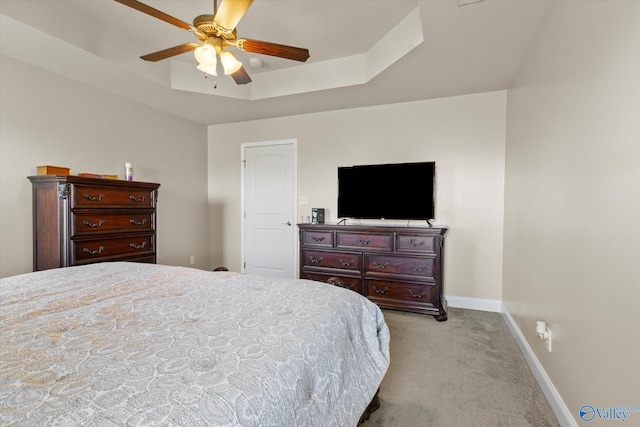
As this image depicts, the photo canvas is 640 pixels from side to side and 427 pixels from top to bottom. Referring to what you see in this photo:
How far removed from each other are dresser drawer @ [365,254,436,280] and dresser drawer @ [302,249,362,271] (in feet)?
0.43

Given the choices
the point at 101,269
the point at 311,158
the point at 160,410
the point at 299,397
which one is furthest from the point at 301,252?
the point at 160,410

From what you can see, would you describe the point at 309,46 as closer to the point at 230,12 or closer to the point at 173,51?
the point at 173,51

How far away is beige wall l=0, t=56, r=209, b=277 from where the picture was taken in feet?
8.54

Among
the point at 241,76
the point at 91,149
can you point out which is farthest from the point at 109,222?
the point at 241,76

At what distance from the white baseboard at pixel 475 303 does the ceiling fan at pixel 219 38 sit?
10.3 feet

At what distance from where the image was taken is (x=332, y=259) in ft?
11.7

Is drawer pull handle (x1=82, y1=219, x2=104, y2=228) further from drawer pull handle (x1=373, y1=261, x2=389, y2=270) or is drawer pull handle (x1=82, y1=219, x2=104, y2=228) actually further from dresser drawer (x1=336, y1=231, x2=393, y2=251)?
drawer pull handle (x1=373, y1=261, x2=389, y2=270)

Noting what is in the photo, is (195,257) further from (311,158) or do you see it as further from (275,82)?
(275,82)

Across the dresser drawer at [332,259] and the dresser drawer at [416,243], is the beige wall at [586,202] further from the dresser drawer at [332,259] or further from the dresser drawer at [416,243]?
the dresser drawer at [332,259]

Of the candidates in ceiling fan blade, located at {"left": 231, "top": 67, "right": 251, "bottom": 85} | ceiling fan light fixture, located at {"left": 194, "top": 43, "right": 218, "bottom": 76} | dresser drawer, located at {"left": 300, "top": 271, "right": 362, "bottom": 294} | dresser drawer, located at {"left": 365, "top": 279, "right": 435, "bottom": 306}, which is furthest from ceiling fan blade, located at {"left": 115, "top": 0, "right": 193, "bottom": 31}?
dresser drawer, located at {"left": 365, "top": 279, "right": 435, "bottom": 306}

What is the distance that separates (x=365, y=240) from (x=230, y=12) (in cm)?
252

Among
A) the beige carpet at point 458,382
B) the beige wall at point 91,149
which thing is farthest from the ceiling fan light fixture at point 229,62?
the beige carpet at point 458,382

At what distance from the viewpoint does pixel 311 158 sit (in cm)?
420

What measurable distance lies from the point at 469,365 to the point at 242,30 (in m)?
3.41
